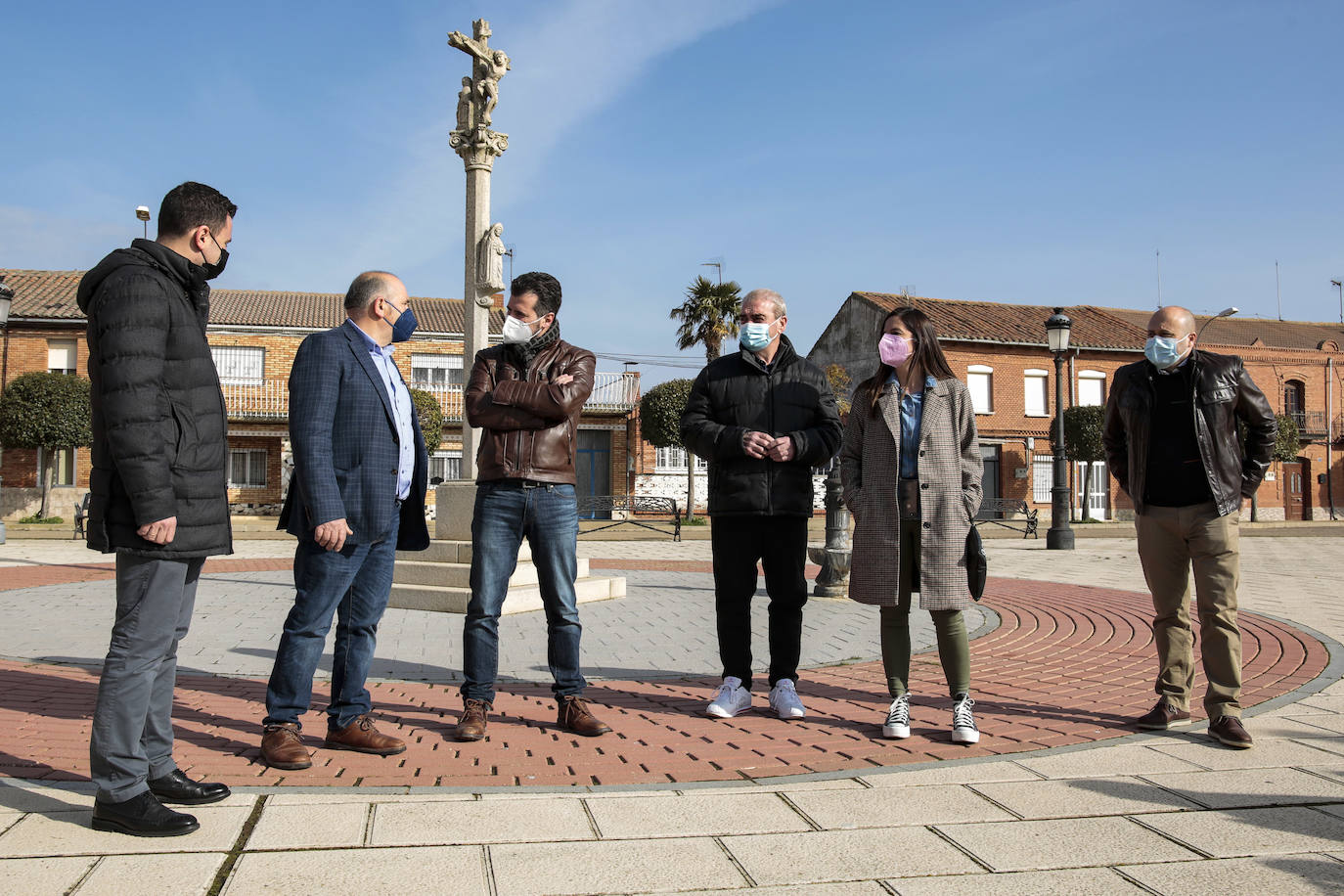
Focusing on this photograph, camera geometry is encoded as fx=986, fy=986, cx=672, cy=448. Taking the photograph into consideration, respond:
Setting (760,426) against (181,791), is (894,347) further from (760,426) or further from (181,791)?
(181,791)

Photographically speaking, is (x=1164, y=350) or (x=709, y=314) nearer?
(x=1164, y=350)

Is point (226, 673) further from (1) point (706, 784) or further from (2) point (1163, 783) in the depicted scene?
(2) point (1163, 783)

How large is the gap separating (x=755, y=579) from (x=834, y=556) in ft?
15.9

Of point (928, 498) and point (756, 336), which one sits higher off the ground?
point (756, 336)

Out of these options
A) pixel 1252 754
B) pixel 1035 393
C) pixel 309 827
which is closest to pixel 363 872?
pixel 309 827

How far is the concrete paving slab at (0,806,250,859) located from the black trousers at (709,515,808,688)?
2359mm

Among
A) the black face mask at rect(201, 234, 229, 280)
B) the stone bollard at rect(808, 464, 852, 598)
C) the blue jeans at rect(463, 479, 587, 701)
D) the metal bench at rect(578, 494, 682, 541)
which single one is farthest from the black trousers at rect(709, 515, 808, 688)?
the metal bench at rect(578, 494, 682, 541)

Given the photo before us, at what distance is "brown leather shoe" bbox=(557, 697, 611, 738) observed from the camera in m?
4.21

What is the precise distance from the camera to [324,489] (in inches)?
146

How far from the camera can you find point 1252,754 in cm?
386

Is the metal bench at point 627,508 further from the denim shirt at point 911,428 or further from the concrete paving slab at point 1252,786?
the concrete paving slab at point 1252,786

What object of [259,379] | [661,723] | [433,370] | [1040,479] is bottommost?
[661,723]

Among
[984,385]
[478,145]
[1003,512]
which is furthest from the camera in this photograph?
[984,385]

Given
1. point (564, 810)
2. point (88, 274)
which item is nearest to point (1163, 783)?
point (564, 810)
